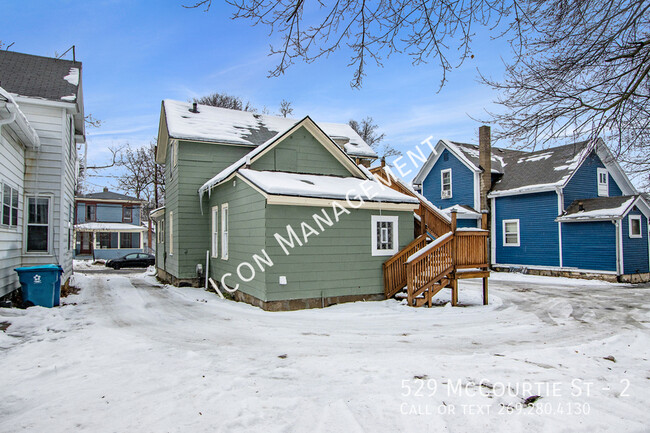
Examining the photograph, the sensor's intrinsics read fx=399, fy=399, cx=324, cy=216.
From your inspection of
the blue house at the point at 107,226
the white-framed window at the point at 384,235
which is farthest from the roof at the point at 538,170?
the blue house at the point at 107,226

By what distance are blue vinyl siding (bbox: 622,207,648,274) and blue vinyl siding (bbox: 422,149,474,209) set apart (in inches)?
273

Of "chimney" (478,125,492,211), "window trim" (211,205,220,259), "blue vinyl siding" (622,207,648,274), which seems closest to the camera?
"window trim" (211,205,220,259)

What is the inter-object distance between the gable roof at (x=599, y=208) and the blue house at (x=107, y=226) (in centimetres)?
3333

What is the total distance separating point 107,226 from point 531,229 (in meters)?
33.3

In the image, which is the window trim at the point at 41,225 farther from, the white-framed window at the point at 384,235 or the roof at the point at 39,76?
the white-framed window at the point at 384,235

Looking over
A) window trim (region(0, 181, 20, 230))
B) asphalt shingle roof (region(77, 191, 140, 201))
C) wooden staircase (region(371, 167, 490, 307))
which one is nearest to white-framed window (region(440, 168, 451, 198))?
wooden staircase (region(371, 167, 490, 307))

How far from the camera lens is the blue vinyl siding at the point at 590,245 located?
666 inches

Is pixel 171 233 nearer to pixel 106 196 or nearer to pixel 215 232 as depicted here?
pixel 215 232

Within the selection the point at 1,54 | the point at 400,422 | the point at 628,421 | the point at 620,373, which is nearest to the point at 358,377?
the point at 400,422

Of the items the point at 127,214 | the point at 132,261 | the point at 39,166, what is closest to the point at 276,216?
the point at 39,166

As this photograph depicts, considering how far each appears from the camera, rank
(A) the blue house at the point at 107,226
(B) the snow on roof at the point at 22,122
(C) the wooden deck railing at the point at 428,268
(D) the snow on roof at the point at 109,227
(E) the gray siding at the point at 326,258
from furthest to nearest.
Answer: (A) the blue house at the point at 107,226, (D) the snow on roof at the point at 109,227, (C) the wooden deck railing at the point at 428,268, (E) the gray siding at the point at 326,258, (B) the snow on roof at the point at 22,122

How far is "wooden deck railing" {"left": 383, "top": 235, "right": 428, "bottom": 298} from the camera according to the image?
10.7m

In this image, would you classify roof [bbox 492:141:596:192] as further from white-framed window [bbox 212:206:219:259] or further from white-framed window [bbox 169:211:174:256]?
white-framed window [bbox 169:211:174:256]

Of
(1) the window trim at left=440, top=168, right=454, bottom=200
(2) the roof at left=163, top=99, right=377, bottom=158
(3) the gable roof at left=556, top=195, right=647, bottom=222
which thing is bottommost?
(3) the gable roof at left=556, top=195, right=647, bottom=222
